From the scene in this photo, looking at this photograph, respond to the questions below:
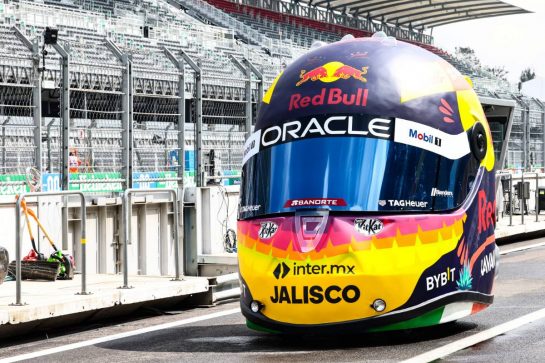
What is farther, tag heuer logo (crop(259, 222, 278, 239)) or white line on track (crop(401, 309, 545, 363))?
tag heuer logo (crop(259, 222, 278, 239))

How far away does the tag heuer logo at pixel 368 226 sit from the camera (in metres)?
8.38

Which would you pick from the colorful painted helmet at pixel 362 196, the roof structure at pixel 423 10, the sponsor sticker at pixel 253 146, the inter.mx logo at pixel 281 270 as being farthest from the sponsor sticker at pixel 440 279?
the roof structure at pixel 423 10

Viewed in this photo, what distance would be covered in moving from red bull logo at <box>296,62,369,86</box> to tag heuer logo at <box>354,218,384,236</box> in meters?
1.17

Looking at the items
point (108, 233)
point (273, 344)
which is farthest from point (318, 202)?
point (108, 233)

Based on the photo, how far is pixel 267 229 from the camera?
28.5 ft

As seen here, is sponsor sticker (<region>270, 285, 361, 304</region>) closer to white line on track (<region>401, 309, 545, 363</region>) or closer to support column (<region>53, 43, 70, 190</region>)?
white line on track (<region>401, 309, 545, 363</region>)

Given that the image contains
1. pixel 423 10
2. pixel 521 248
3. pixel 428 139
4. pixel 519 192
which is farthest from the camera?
pixel 423 10

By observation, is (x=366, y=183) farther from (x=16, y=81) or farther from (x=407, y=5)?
(x=407, y=5)

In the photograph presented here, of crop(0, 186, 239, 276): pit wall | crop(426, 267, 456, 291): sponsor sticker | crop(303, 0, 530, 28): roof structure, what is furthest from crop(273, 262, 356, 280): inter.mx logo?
crop(303, 0, 530, 28): roof structure

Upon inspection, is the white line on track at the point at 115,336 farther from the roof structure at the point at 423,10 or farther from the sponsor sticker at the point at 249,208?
the roof structure at the point at 423,10

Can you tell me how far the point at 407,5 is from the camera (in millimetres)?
64438

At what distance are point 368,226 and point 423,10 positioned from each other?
5977cm

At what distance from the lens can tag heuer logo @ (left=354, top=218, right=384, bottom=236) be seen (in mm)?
8383

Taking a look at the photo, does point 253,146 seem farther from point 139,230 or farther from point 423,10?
point 423,10
